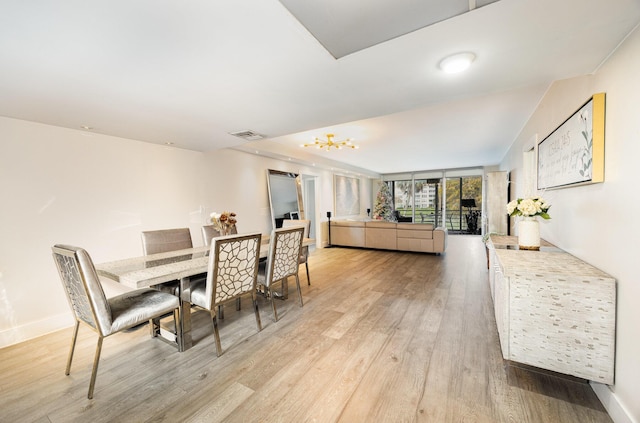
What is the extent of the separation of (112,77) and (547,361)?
345cm

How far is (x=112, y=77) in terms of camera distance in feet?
5.67

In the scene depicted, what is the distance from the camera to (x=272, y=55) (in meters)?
1.55

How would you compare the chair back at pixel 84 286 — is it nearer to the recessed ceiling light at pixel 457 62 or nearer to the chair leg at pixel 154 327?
the chair leg at pixel 154 327

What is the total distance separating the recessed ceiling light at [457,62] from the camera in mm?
1596

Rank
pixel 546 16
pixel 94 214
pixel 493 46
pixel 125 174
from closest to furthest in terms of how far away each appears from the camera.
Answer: pixel 546 16
pixel 493 46
pixel 94 214
pixel 125 174

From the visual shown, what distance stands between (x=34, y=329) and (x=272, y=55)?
11.6ft

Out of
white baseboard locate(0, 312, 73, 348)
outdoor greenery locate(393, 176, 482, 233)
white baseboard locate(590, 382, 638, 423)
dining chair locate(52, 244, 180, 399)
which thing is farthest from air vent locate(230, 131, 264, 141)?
outdoor greenery locate(393, 176, 482, 233)

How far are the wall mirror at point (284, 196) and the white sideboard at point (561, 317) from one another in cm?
424

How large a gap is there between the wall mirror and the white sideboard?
13.9 ft

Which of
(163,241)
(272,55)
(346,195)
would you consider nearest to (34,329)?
(163,241)

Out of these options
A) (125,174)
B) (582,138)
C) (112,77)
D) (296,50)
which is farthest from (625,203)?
(125,174)

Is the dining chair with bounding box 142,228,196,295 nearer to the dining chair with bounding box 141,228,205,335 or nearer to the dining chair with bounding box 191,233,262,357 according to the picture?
the dining chair with bounding box 141,228,205,335

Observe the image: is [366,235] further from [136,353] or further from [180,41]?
[180,41]

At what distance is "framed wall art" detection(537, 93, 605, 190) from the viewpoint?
1.50 meters
